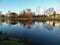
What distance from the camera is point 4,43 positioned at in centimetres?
838

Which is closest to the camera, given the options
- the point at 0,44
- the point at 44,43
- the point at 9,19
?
the point at 0,44

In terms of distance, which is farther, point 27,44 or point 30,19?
point 30,19

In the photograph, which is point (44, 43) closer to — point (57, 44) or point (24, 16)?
point (57, 44)

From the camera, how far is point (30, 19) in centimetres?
2931

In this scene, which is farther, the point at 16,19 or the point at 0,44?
the point at 16,19

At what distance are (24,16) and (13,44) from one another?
66.7 feet

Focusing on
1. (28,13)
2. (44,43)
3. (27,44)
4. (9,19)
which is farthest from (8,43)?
(9,19)

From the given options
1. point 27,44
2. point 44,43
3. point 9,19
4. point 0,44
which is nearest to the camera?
point 0,44

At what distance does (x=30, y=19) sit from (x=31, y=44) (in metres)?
20.0

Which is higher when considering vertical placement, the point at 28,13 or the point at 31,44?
the point at 28,13

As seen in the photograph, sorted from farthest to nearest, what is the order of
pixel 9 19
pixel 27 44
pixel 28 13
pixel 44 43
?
pixel 9 19 < pixel 28 13 < pixel 44 43 < pixel 27 44

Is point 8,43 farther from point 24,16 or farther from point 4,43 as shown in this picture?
point 24,16

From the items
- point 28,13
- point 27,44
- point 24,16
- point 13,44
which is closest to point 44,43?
point 27,44

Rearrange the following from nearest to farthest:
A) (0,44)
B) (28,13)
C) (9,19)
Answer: (0,44) → (28,13) → (9,19)
